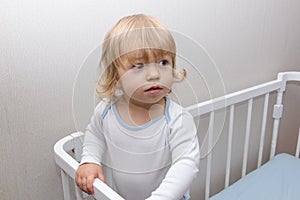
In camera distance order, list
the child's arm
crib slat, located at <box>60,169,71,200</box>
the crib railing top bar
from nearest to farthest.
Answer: the child's arm < crib slat, located at <box>60,169,71,200</box> < the crib railing top bar

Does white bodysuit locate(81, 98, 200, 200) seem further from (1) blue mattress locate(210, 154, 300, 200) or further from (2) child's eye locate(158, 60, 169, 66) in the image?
(1) blue mattress locate(210, 154, 300, 200)

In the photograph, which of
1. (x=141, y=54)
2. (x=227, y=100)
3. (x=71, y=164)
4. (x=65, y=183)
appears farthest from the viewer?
(x=227, y=100)

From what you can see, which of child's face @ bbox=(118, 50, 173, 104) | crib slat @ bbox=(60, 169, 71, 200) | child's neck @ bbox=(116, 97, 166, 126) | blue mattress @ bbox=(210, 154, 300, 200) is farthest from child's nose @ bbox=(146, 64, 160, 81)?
blue mattress @ bbox=(210, 154, 300, 200)

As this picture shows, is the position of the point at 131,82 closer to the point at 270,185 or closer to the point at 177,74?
the point at 177,74

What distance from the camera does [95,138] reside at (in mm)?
749

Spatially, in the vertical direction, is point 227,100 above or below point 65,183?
above

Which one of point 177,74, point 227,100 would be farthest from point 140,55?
point 227,100

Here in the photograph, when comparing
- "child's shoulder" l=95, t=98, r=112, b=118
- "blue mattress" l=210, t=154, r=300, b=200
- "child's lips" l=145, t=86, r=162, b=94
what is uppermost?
"child's lips" l=145, t=86, r=162, b=94

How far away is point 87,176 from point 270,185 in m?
0.67

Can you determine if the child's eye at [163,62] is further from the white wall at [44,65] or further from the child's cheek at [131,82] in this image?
the white wall at [44,65]

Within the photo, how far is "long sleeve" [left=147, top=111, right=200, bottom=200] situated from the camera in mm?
611

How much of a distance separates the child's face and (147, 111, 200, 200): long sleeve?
95 mm

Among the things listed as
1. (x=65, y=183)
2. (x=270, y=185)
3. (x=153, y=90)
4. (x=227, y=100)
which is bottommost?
(x=270, y=185)

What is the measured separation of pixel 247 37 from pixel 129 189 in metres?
0.71
